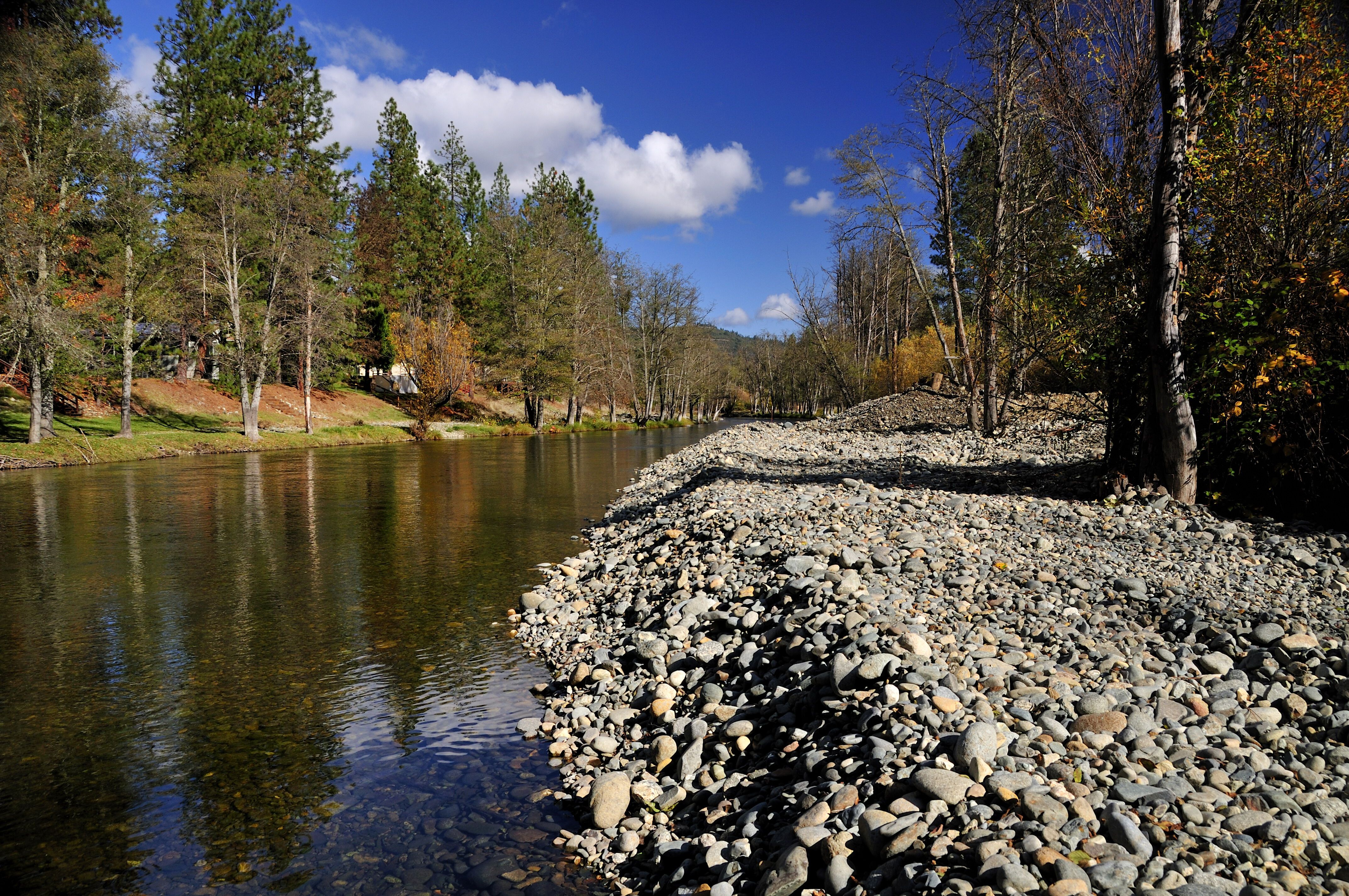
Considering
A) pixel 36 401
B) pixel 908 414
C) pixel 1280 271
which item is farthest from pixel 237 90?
pixel 1280 271

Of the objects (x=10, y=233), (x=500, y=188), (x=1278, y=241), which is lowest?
(x=1278, y=241)

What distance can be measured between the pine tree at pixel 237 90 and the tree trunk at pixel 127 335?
27.4 ft

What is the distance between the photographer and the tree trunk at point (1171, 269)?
28.9ft

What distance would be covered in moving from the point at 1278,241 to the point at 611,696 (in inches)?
351

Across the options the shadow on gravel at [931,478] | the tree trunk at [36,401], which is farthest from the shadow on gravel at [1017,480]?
the tree trunk at [36,401]

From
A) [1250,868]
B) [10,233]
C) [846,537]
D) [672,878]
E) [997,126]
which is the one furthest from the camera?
[10,233]

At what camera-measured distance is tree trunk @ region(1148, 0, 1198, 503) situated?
28.9 ft

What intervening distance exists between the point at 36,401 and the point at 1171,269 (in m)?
33.1

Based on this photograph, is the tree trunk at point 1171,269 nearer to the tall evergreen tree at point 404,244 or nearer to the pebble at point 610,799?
the pebble at point 610,799

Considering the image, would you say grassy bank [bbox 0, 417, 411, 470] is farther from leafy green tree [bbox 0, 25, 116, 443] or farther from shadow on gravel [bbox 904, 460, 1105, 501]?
shadow on gravel [bbox 904, 460, 1105, 501]

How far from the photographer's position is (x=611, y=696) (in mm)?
6254

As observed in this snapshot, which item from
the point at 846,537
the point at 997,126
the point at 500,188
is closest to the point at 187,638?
the point at 846,537

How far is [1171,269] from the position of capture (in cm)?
883

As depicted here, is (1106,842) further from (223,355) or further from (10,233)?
(223,355)
